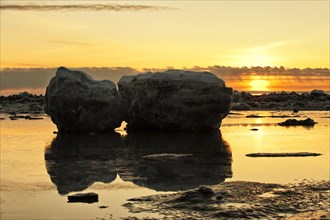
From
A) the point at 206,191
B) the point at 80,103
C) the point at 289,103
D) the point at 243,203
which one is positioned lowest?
the point at 243,203

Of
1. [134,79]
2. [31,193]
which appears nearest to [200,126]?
[134,79]

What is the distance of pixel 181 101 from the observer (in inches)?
944

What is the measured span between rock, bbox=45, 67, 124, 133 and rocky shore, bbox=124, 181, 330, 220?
14.2 metres

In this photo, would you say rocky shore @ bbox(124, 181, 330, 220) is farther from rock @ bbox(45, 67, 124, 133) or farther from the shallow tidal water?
rock @ bbox(45, 67, 124, 133)

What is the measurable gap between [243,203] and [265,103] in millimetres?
54576

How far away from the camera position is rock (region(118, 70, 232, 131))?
24016 millimetres

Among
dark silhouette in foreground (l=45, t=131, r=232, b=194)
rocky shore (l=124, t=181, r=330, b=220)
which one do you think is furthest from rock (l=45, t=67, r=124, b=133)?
rocky shore (l=124, t=181, r=330, b=220)

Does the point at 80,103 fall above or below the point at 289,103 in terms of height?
below

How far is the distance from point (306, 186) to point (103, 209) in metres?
4.24

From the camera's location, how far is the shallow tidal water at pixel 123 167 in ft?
29.7

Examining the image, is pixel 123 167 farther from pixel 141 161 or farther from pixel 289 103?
pixel 289 103

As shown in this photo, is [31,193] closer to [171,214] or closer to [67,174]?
[67,174]

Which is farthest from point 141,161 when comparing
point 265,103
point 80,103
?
point 265,103

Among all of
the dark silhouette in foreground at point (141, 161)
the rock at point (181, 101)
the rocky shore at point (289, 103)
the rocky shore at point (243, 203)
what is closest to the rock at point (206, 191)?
the rocky shore at point (243, 203)
